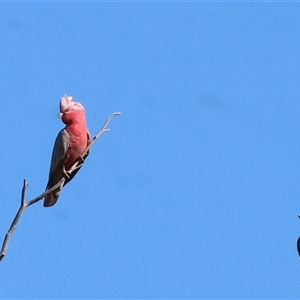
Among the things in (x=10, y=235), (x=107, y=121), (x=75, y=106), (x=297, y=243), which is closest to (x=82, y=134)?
(x=75, y=106)

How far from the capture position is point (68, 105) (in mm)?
7566

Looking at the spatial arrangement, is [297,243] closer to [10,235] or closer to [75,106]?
[10,235]

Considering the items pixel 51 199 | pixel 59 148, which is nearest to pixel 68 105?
pixel 59 148

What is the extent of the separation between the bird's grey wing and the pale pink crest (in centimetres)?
26

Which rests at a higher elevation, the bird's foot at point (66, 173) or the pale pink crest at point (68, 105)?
the pale pink crest at point (68, 105)

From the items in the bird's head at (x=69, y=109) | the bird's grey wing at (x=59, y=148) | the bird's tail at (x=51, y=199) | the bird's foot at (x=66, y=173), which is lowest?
the bird's tail at (x=51, y=199)

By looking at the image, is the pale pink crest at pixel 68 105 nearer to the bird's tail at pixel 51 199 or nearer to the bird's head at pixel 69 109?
the bird's head at pixel 69 109

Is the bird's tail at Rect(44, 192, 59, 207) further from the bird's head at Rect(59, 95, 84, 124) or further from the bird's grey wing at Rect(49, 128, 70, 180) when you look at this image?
the bird's head at Rect(59, 95, 84, 124)

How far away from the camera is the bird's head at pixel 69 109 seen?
755cm

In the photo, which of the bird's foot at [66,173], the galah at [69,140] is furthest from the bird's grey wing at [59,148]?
the bird's foot at [66,173]

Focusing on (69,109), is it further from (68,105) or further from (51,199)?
(51,199)

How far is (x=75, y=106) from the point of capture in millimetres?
7574

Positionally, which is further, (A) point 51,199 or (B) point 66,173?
(A) point 51,199

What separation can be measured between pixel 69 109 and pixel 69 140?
1.05 ft
